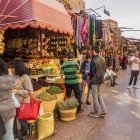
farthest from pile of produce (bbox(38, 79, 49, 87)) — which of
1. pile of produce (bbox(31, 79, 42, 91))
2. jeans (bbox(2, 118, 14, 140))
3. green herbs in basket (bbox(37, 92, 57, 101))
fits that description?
jeans (bbox(2, 118, 14, 140))

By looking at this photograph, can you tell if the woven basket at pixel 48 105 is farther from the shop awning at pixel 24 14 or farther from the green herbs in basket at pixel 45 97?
the shop awning at pixel 24 14

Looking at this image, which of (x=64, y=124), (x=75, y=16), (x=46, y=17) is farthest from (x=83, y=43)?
(x=64, y=124)

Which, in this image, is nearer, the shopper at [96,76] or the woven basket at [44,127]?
the woven basket at [44,127]

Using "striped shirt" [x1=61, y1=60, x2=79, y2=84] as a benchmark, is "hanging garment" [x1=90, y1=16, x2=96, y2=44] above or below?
above

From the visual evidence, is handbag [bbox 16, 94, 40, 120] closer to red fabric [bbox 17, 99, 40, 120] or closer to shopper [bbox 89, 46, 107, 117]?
red fabric [bbox 17, 99, 40, 120]

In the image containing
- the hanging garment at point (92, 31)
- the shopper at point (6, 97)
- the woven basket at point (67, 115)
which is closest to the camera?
the shopper at point (6, 97)

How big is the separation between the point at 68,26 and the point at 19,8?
10.7 feet

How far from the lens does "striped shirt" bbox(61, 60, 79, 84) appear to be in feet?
30.1

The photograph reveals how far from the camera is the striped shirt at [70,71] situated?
30.1ft

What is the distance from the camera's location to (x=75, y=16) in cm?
1489

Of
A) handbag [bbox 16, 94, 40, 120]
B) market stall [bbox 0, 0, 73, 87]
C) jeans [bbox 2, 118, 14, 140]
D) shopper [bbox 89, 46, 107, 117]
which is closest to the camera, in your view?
jeans [bbox 2, 118, 14, 140]

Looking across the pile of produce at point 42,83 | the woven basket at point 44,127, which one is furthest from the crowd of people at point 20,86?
the pile of produce at point 42,83

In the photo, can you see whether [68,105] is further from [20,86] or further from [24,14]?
[24,14]

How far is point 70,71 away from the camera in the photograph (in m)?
9.18
